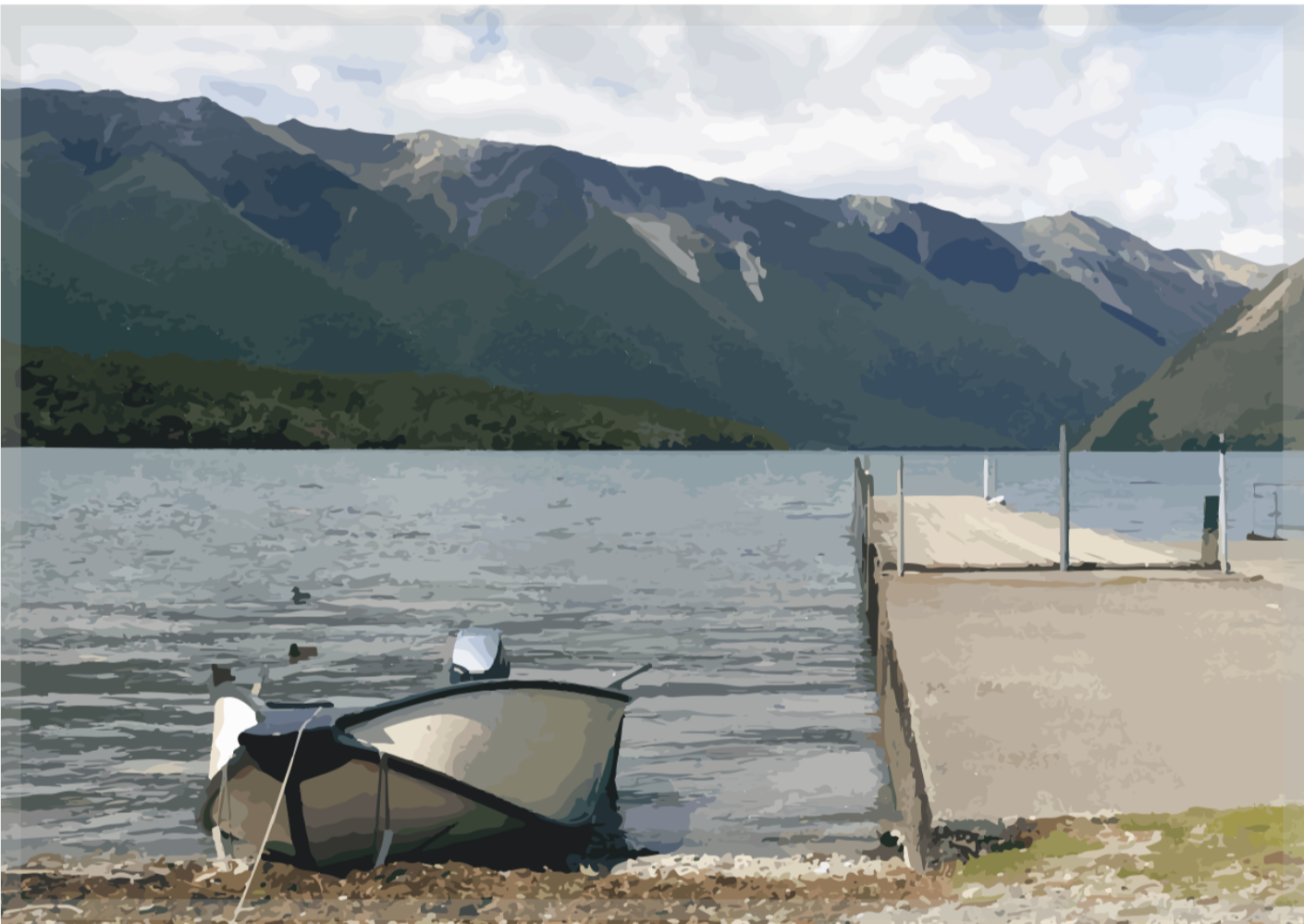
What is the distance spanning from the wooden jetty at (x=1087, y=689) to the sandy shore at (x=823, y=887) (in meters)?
0.41

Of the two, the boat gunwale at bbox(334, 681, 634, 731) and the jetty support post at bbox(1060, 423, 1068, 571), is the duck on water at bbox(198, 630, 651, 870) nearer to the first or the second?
the boat gunwale at bbox(334, 681, 634, 731)

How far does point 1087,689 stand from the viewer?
9453 millimetres

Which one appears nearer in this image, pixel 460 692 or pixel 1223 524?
pixel 460 692

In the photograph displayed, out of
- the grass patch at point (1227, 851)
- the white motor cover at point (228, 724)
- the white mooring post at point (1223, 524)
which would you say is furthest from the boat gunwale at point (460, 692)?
the white mooring post at point (1223, 524)

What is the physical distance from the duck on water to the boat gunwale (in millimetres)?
10

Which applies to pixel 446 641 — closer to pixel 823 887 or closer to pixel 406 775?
pixel 406 775

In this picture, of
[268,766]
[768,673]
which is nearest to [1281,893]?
[268,766]

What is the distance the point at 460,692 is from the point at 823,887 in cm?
317

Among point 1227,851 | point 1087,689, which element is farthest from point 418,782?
point 1087,689

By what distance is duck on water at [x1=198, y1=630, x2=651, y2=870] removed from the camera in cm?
771

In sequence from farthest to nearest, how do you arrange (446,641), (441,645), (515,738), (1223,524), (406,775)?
(441,645) → (1223,524) → (446,641) → (515,738) → (406,775)

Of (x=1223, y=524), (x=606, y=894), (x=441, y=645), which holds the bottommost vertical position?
(x=441, y=645)

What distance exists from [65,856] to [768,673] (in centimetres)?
1020

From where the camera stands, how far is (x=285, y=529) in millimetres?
45312
